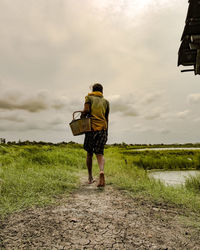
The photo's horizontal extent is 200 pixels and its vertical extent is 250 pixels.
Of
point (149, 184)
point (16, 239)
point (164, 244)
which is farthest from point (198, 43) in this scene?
point (16, 239)

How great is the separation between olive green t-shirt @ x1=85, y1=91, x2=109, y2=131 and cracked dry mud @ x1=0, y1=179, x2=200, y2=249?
140 centimetres

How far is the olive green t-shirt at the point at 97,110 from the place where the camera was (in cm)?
384

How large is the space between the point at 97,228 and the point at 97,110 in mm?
2161

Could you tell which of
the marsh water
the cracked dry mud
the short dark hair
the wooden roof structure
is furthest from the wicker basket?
the wooden roof structure

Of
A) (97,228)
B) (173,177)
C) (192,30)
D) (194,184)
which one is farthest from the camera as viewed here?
(173,177)

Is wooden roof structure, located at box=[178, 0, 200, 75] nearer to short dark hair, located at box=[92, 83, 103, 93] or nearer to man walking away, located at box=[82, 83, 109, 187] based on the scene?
short dark hair, located at box=[92, 83, 103, 93]

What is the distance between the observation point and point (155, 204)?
307cm

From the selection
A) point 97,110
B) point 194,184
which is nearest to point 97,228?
point 97,110

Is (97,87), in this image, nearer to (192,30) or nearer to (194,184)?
(192,30)

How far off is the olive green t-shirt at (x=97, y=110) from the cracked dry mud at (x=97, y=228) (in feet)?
4.59

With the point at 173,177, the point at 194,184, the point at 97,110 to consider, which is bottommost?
the point at 173,177

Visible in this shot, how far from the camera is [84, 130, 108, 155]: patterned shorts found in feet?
12.5

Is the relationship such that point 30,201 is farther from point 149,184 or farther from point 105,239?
point 149,184

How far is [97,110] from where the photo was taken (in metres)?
3.85
